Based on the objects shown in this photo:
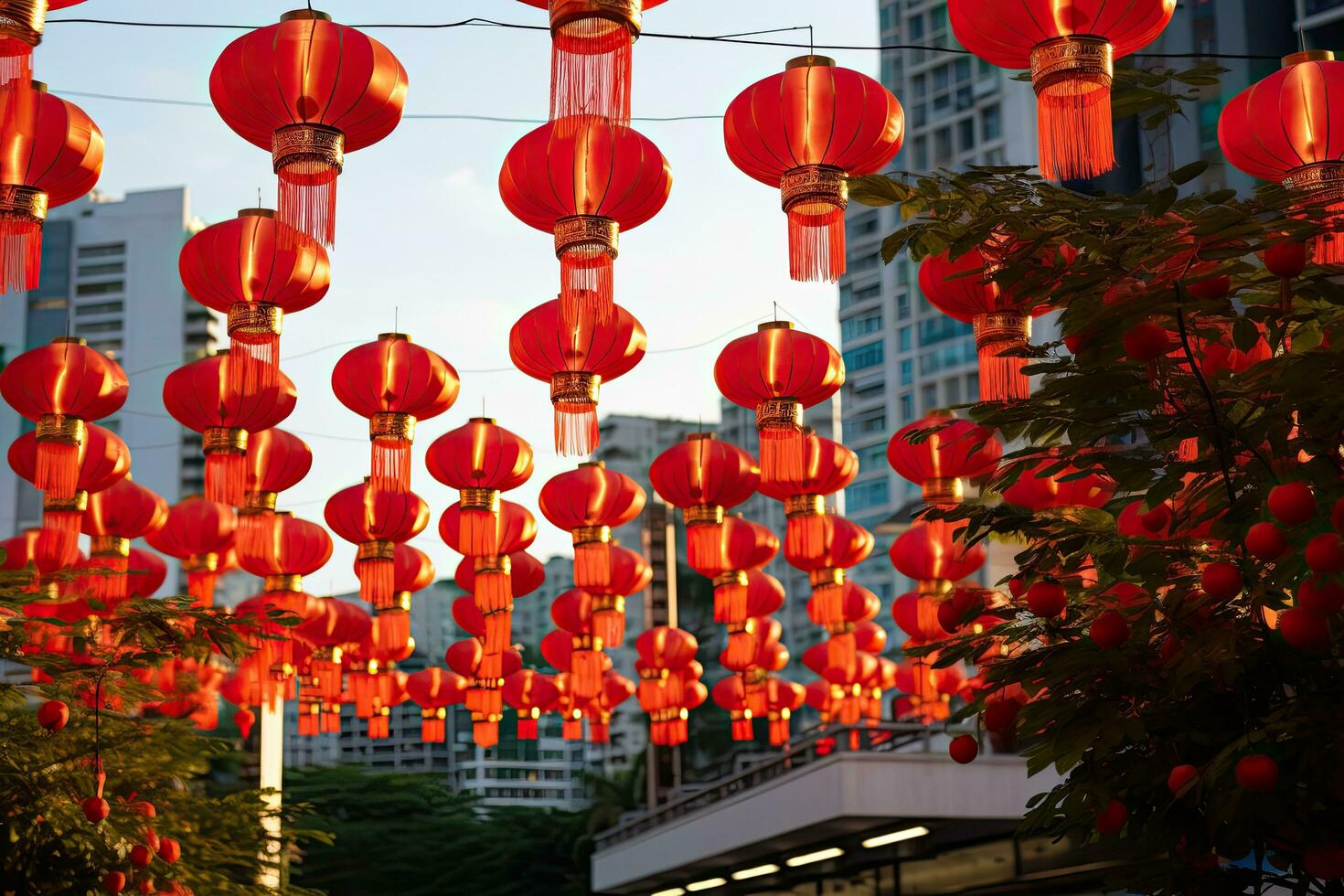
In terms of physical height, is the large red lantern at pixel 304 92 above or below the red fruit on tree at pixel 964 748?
above

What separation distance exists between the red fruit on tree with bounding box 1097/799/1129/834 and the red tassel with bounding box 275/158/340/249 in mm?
2316

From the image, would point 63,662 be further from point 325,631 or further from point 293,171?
point 325,631

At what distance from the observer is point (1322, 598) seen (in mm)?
1949

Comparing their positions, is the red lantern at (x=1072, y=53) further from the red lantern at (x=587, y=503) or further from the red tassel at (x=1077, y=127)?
the red lantern at (x=587, y=503)

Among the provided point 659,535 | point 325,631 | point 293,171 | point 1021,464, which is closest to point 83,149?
point 293,171

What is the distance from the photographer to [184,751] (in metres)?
5.94

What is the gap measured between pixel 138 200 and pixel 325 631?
892 inches

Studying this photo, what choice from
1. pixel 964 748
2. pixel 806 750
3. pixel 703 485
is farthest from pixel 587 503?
pixel 806 750

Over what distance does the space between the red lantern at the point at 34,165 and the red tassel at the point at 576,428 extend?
1527 millimetres

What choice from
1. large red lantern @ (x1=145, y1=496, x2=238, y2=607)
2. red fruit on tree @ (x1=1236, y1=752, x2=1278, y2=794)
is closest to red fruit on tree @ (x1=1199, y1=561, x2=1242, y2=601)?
red fruit on tree @ (x1=1236, y1=752, x2=1278, y2=794)

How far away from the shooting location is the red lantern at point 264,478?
6.25 meters

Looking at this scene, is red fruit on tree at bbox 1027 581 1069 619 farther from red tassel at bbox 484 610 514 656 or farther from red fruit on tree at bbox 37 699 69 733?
red tassel at bbox 484 610 514 656

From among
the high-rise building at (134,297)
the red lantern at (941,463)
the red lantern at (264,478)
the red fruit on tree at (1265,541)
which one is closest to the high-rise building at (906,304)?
the high-rise building at (134,297)

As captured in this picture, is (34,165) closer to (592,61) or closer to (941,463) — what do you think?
(592,61)
